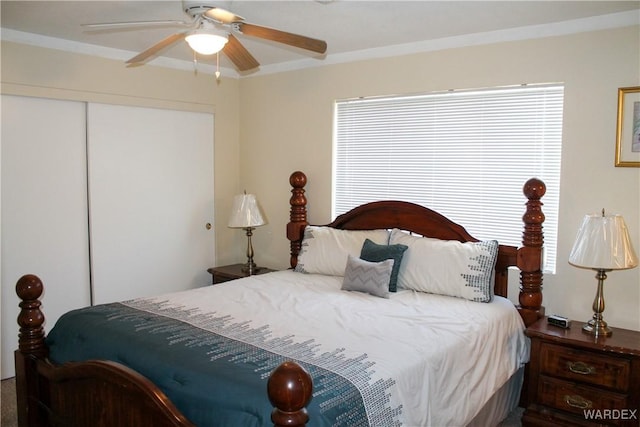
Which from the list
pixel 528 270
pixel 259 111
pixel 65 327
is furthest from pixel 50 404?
pixel 259 111

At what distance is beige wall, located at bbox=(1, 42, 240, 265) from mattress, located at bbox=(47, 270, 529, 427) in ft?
5.43

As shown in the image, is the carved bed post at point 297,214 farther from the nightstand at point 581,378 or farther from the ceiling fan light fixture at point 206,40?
the nightstand at point 581,378

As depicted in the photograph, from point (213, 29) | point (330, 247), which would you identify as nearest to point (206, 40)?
point (213, 29)

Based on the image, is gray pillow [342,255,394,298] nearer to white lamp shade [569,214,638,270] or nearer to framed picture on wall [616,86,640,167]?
white lamp shade [569,214,638,270]

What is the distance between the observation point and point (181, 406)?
185 centimetres

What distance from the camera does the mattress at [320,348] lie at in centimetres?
181

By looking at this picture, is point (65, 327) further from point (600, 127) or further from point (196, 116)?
point (600, 127)

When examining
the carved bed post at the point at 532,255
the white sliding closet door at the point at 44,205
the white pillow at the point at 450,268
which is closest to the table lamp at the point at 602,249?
the carved bed post at the point at 532,255

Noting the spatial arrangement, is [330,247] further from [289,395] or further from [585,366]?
[289,395]

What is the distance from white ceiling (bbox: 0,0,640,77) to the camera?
2752 mm

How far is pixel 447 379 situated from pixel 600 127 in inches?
69.4

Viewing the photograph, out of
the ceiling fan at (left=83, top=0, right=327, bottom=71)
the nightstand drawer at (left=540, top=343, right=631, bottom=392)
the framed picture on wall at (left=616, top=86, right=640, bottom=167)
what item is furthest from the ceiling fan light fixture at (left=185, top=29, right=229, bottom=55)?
the nightstand drawer at (left=540, top=343, right=631, bottom=392)

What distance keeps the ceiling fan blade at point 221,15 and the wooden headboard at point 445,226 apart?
1868mm

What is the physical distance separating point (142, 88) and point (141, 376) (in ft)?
9.03
